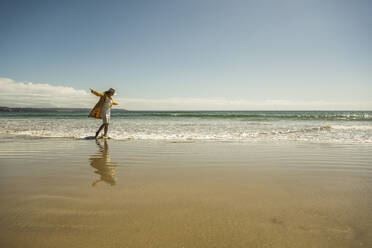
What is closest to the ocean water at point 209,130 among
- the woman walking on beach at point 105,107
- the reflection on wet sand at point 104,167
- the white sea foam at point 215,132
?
the white sea foam at point 215,132

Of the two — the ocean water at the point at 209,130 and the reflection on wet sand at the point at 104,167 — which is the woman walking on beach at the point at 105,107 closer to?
the ocean water at the point at 209,130

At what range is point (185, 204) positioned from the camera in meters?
2.55

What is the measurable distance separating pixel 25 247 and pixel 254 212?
2.03 meters

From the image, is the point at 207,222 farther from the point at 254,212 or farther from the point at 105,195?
the point at 105,195

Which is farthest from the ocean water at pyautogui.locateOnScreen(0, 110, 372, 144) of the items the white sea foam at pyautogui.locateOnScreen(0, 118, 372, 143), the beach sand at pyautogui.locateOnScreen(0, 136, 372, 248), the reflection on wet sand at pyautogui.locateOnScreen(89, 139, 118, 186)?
the beach sand at pyautogui.locateOnScreen(0, 136, 372, 248)

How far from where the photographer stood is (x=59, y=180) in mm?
3469

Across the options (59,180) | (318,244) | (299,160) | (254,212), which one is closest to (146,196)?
(254,212)

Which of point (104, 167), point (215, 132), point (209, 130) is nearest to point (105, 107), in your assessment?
point (215, 132)

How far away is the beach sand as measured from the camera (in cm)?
189

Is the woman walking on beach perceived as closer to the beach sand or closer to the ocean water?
the ocean water

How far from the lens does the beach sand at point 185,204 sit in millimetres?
1890

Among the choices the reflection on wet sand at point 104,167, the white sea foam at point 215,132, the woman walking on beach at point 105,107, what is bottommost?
the reflection on wet sand at point 104,167

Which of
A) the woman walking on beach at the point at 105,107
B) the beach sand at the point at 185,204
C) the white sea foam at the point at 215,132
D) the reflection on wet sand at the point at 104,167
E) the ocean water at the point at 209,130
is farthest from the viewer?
the woman walking on beach at the point at 105,107

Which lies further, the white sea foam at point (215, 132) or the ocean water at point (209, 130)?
the ocean water at point (209, 130)
